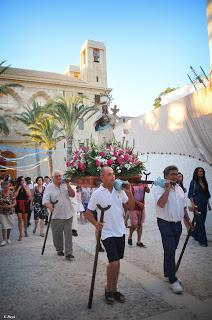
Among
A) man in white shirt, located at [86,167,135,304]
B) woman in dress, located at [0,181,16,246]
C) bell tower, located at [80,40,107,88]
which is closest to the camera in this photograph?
man in white shirt, located at [86,167,135,304]

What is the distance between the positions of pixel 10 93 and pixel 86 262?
34.8 m

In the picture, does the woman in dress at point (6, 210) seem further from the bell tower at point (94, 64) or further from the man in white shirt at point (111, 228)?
the bell tower at point (94, 64)

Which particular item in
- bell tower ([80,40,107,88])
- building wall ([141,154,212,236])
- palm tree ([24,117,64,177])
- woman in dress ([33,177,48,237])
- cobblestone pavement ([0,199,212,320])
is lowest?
cobblestone pavement ([0,199,212,320])

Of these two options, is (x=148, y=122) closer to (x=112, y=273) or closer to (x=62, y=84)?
(x=112, y=273)

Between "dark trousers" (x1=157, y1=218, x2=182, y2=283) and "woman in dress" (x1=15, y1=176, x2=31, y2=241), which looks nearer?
"dark trousers" (x1=157, y1=218, x2=182, y2=283)

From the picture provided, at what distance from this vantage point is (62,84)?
3878cm

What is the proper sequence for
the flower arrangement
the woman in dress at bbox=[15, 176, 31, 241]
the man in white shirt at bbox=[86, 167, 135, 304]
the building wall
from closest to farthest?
1. the man in white shirt at bbox=[86, 167, 135, 304]
2. the flower arrangement
3. the woman in dress at bbox=[15, 176, 31, 241]
4. the building wall

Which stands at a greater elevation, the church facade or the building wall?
the church facade

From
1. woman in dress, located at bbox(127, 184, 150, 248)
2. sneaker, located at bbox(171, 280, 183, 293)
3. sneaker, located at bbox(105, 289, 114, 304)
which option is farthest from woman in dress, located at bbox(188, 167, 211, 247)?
sneaker, located at bbox(105, 289, 114, 304)

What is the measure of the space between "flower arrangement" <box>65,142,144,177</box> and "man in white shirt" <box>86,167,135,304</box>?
92 cm

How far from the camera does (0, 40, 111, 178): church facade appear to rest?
34.9 metres

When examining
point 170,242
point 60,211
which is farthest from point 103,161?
point 60,211

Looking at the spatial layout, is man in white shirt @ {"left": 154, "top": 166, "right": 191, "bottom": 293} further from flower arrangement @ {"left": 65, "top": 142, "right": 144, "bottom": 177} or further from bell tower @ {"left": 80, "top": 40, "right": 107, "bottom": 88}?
bell tower @ {"left": 80, "top": 40, "right": 107, "bottom": 88}

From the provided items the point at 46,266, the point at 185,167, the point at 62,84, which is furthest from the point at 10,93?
the point at 46,266
